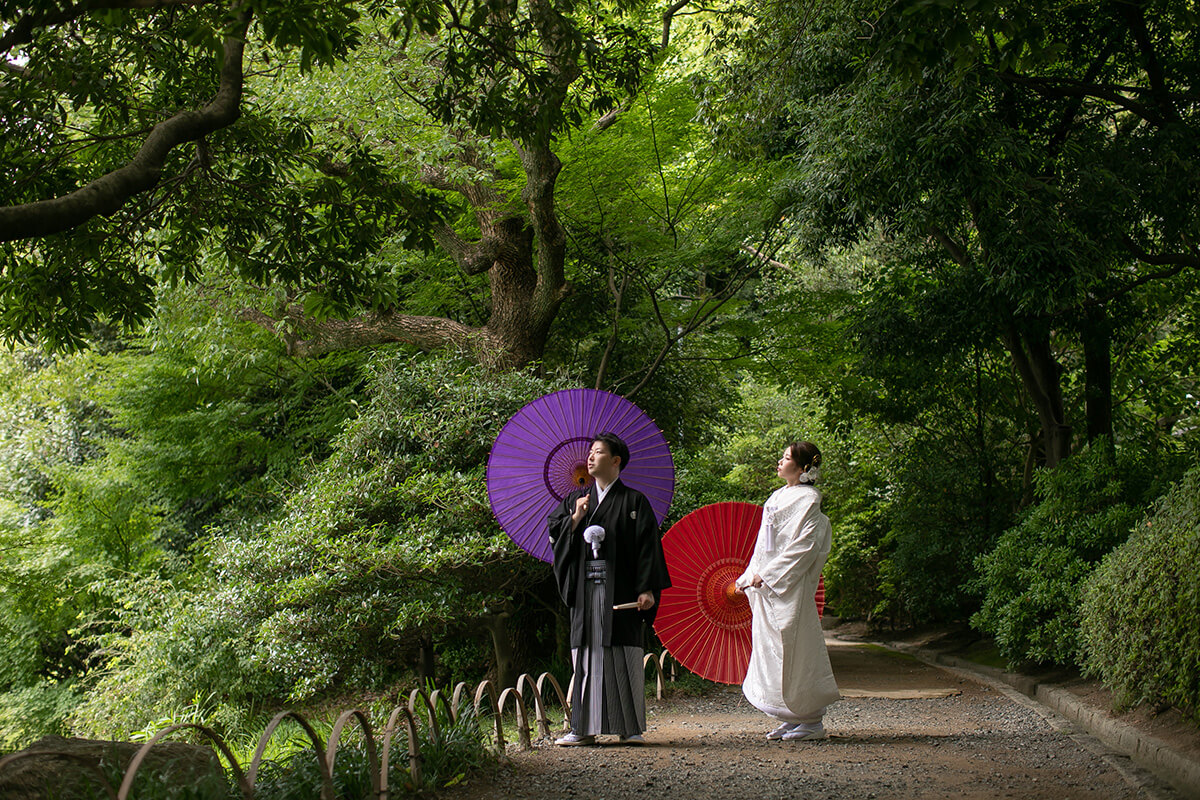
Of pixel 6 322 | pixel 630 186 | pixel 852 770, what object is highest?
pixel 630 186

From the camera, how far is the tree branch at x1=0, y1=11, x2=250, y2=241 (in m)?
2.98

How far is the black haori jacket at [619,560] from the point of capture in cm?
522

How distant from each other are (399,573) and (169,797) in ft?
13.7

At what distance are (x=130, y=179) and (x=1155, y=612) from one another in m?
5.37

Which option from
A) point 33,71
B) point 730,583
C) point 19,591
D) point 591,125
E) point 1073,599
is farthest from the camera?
point 19,591

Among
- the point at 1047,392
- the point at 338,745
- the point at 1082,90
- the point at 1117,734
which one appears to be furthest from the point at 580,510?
the point at 1047,392

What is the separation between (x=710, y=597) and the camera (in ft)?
20.7

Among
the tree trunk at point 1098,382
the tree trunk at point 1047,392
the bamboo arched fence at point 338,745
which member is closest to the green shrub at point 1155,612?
the bamboo arched fence at point 338,745

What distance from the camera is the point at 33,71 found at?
5.00 m

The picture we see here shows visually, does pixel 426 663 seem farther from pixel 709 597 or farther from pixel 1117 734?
pixel 1117 734

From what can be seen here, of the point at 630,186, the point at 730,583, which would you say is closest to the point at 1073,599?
the point at 730,583

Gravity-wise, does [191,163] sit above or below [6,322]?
above

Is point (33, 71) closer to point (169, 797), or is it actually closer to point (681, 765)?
point (169, 797)

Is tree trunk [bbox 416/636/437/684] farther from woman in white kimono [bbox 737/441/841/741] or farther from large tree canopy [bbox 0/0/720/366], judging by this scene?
large tree canopy [bbox 0/0/720/366]
